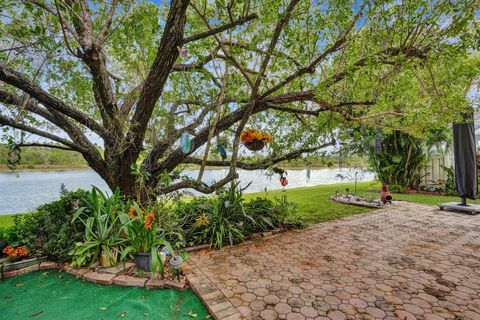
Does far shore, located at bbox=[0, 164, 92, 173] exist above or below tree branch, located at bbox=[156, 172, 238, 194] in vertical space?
above

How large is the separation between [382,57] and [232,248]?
3.22 meters

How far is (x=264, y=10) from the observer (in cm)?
296

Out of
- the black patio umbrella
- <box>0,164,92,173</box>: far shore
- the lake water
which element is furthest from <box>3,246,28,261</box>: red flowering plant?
the black patio umbrella

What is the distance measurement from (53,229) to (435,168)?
12.1m

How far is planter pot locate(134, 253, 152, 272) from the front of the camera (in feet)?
9.34

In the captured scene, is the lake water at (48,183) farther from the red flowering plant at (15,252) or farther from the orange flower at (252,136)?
the red flowering plant at (15,252)

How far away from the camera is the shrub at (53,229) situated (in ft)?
10.5

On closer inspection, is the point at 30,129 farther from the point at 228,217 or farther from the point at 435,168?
the point at 435,168

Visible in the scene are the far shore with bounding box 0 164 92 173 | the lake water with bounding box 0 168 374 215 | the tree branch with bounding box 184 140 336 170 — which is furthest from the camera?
the tree branch with bounding box 184 140 336 170

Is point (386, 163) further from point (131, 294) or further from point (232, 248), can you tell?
point (131, 294)

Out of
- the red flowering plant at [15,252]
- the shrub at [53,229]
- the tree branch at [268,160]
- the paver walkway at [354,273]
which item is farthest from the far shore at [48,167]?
the paver walkway at [354,273]

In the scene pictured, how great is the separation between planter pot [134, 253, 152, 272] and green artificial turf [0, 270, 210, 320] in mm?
311

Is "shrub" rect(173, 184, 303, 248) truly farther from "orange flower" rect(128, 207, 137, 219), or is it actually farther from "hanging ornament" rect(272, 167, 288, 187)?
"orange flower" rect(128, 207, 137, 219)

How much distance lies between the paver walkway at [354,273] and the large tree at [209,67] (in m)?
1.46
